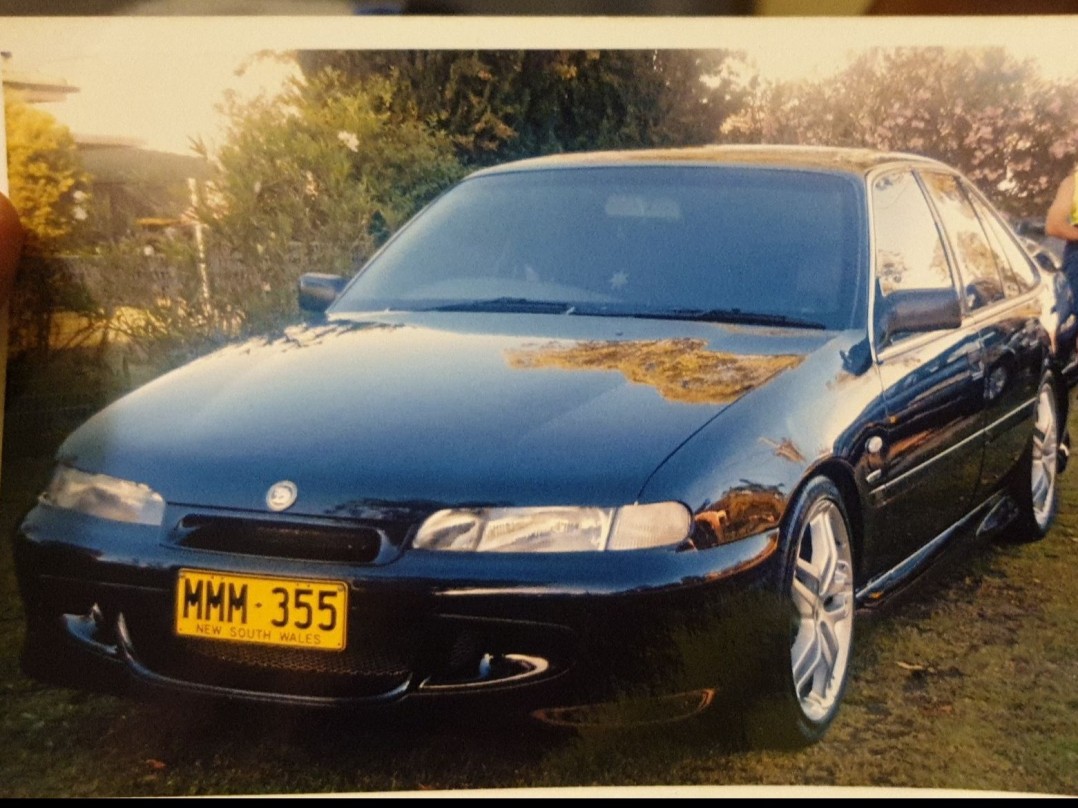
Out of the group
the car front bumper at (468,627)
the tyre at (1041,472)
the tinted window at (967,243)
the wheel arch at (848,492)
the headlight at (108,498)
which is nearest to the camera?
the car front bumper at (468,627)

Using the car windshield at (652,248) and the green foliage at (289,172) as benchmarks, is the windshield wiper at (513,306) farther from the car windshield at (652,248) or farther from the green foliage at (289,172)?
the green foliage at (289,172)

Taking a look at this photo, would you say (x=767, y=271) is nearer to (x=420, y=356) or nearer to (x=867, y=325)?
(x=867, y=325)

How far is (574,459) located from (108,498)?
2.86 ft

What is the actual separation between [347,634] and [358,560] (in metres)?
0.13

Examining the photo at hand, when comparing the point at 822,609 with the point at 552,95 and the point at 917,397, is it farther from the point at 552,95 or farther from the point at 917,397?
the point at 552,95

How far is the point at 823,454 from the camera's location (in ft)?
7.95

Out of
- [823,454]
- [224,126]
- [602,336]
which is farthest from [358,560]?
[224,126]

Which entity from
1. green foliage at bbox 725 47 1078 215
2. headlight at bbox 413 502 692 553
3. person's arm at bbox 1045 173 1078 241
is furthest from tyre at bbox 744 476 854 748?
person's arm at bbox 1045 173 1078 241

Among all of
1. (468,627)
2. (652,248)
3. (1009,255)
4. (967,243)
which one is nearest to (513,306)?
(652,248)

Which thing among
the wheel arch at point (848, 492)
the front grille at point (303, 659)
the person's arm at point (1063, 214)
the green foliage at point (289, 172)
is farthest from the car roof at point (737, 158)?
the front grille at point (303, 659)

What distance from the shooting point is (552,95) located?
2.74 metres

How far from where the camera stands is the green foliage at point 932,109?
273 centimetres

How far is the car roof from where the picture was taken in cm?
276

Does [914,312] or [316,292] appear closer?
[914,312]
